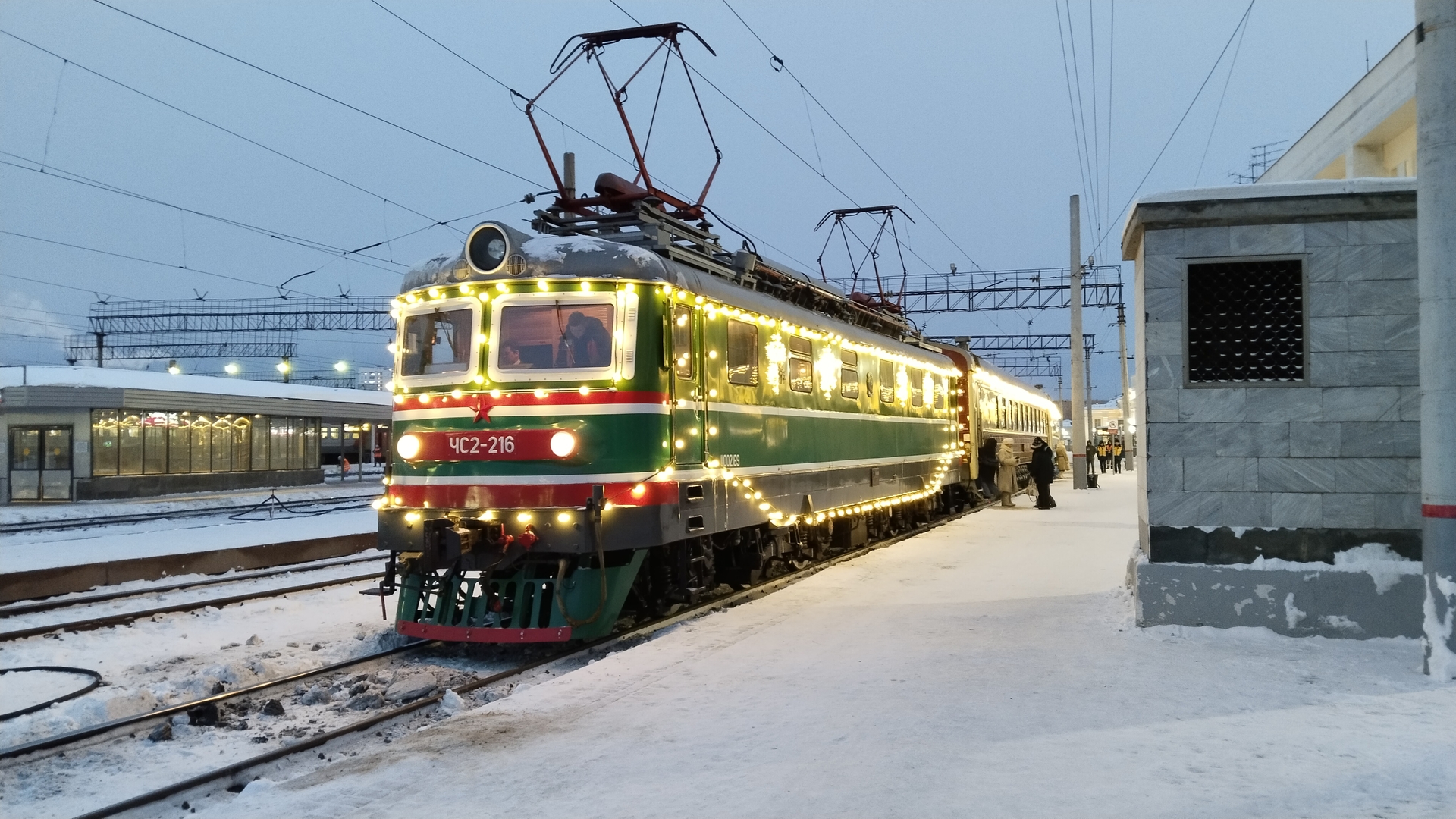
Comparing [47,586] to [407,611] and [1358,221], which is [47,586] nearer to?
[407,611]

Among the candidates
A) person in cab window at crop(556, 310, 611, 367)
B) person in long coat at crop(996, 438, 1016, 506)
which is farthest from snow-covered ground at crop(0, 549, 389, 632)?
person in long coat at crop(996, 438, 1016, 506)

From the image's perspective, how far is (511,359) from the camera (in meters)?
9.06

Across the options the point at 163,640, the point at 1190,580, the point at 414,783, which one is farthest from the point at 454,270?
the point at 1190,580

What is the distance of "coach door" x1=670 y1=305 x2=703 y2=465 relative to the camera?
9.40 m

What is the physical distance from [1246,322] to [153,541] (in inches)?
642

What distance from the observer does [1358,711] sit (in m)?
6.12

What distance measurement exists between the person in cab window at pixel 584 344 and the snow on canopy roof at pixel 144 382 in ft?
78.8

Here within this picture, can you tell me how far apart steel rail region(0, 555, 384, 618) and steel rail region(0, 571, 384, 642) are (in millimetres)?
952

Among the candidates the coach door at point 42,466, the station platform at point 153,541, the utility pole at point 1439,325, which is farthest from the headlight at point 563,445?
the coach door at point 42,466

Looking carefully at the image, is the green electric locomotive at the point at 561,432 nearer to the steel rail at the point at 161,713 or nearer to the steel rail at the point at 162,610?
the steel rail at the point at 161,713

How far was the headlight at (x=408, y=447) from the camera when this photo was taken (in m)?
9.31

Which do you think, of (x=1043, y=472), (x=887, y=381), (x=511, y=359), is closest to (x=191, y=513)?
(x=887, y=381)

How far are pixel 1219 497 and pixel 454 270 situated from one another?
21.5ft

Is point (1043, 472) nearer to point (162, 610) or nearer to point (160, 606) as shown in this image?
point (160, 606)
